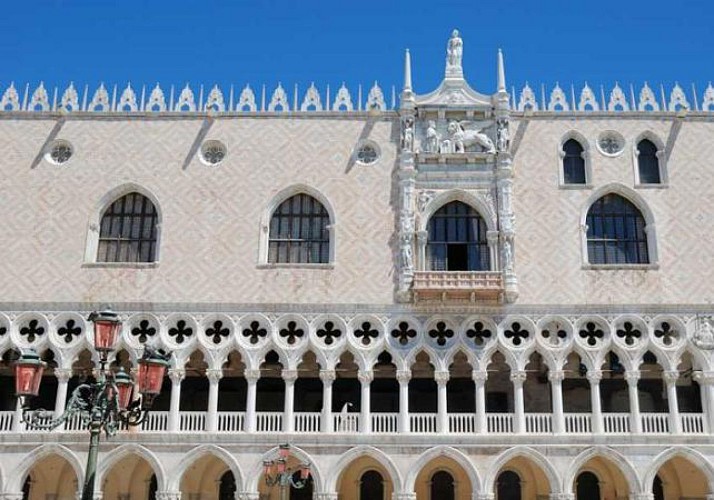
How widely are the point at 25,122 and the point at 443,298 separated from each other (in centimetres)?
1122

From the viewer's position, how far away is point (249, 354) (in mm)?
19500

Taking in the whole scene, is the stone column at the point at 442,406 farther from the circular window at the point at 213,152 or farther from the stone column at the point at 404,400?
the circular window at the point at 213,152

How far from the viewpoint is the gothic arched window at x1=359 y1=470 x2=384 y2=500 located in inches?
832

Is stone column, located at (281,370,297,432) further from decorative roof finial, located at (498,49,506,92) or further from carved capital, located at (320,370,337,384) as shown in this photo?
decorative roof finial, located at (498,49,506,92)

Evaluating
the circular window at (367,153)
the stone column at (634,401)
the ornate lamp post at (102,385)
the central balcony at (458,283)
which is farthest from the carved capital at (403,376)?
the ornate lamp post at (102,385)

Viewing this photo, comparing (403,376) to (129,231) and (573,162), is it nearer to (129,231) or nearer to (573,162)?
(573,162)

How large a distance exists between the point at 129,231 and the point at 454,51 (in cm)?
912

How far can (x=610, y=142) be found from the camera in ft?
69.5

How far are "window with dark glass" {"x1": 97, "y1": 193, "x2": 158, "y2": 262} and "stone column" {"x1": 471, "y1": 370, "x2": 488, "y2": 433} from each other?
7.94m

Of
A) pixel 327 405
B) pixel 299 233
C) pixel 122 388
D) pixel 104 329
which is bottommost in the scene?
pixel 122 388

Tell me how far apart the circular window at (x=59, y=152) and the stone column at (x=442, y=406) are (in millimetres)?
10388

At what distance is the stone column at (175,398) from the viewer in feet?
62.7

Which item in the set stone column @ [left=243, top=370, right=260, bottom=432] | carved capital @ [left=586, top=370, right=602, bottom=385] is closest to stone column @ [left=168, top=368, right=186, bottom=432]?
stone column @ [left=243, top=370, right=260, bottom=432]

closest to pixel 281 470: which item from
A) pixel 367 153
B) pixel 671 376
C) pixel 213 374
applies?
pixel 213 374
